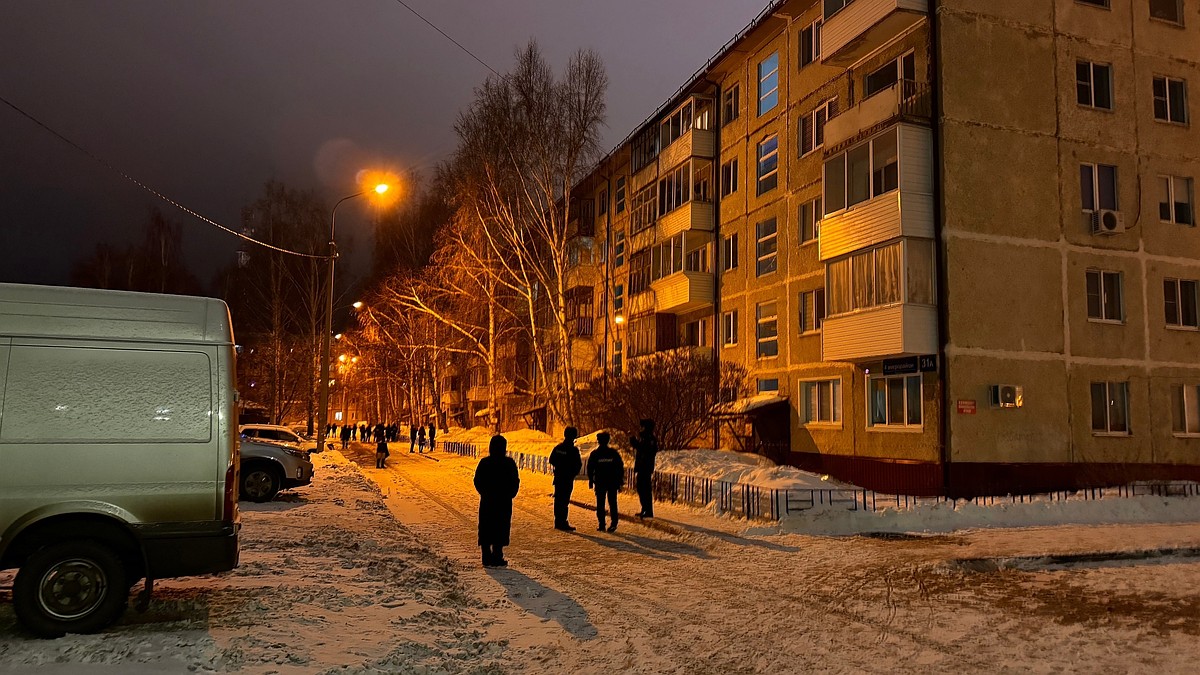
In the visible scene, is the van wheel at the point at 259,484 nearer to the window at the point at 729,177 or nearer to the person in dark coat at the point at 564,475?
the person in dark coat at the point at 564,475

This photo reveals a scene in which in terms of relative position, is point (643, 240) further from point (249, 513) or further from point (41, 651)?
point (41, 651)

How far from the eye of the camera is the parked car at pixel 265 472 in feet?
56.2

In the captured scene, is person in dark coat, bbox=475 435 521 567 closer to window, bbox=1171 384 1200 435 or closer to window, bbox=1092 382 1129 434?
Answer: window, bbox=1092 382 1129 434

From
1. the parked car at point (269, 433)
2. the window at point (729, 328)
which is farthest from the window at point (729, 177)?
the parked car at point (269, 433)

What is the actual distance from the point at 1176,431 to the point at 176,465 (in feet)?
75.5

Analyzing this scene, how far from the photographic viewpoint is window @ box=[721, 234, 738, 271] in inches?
1182

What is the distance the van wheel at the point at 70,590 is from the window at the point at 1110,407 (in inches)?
830

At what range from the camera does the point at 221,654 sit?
6004mm

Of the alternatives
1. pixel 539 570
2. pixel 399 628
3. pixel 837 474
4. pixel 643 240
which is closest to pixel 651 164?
pixel 643 240

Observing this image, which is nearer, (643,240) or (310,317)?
(643,240)

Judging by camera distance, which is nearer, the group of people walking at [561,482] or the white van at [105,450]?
the white van at [105,450]

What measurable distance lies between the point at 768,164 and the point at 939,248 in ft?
31.4

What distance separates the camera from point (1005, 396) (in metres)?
19.3

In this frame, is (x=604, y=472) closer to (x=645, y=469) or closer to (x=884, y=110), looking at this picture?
(x=645, y=469)
